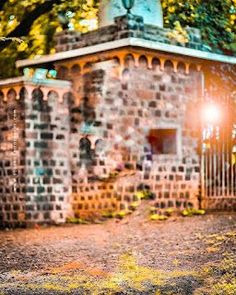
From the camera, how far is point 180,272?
6961 mm

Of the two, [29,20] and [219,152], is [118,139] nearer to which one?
[219,152]

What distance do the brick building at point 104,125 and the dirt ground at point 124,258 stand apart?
77 cm

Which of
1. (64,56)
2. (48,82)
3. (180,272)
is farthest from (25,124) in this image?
(180,272)

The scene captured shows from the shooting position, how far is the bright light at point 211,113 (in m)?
14.1

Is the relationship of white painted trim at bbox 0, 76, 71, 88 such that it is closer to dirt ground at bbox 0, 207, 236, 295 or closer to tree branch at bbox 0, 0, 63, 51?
tree branch at bbox 0, 0, 63, 51

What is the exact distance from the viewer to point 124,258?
26.7 feet

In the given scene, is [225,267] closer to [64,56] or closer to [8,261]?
[8,261]

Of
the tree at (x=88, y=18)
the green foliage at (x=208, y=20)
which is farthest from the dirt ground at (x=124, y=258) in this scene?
the tree at (x=88, y=18)

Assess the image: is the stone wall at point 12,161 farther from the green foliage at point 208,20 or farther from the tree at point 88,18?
the green foliage at point 208,20

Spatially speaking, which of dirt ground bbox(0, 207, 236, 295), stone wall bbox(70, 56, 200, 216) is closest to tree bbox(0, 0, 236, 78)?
stone wall bbox(70, 56, 200, 216)

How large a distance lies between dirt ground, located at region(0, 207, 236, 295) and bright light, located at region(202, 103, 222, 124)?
2.60 metres

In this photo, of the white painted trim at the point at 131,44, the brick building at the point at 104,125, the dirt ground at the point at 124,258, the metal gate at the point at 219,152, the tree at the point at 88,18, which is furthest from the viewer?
the tree at the point at 88,18

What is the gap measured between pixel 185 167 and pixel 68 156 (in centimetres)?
249

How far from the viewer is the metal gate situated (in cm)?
1398
